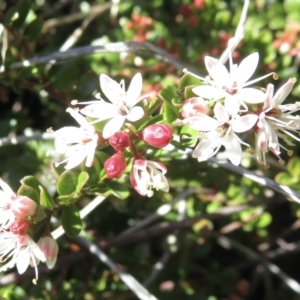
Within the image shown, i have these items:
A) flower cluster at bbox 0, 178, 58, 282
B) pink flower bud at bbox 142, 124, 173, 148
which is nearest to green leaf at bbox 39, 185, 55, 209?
flower cluster at bbox 0, 178, 58, 282

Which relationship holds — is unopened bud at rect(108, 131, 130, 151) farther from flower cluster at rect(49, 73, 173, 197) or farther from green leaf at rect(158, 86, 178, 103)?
green leaf at rect(158, 86, 178, 103)

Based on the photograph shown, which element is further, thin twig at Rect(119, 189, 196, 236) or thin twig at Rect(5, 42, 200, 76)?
thin twig at Rect(119, 189, 196, 236)

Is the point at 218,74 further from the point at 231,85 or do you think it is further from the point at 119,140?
the point at 119,140

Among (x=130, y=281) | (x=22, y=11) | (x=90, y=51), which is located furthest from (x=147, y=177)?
(x=22, y=11)

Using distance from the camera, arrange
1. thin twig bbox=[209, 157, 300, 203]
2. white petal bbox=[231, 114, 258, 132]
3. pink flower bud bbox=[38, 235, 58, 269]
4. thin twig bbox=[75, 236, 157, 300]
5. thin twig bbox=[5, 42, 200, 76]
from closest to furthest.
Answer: white petal bbox=[231, 114, 258, 132]
pink flower bud bbox=[38, 235, 58, 269]
thin twig bbox=[209, 157, 300, 203]
thin twig bbox=[75, 236, 157, 300]
thin twig bbox=[5, 42, 200, 76]

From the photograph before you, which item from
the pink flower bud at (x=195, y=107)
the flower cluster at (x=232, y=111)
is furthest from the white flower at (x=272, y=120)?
the pink flower bud at (x=195, y=107)

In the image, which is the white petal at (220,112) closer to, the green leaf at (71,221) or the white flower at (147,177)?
the white flower at (147,177)
